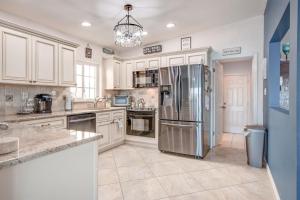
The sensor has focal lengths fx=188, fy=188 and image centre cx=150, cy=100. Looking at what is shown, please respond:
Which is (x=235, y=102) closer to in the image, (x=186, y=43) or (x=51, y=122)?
(x=186, y=43)

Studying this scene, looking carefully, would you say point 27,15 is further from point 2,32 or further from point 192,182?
point 192,182

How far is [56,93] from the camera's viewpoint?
12.5ft

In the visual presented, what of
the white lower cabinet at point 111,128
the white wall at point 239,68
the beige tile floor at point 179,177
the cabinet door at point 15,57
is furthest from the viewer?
the white wall at point 239,68

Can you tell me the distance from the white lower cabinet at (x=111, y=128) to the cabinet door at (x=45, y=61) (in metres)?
1.17

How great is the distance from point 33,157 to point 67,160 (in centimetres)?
27

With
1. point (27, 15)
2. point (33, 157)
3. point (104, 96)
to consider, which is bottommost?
point (33, 157)

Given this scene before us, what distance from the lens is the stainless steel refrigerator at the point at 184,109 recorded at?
143 inches

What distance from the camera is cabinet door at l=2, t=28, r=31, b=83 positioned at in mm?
2695

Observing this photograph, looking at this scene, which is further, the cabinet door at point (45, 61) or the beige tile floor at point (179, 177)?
the cabinet door at point (45, 61)

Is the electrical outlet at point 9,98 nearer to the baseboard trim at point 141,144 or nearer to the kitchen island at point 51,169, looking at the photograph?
the kitchen island at point 51,169

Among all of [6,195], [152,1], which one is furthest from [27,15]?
[6,195]

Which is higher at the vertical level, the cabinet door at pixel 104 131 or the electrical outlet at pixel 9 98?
the electrical outlet at pixel 9 98

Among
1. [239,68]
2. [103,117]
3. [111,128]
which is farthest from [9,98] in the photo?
[239,68]

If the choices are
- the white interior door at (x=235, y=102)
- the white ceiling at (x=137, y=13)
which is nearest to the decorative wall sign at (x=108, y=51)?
the white ceiling at (x=137, y=13)
